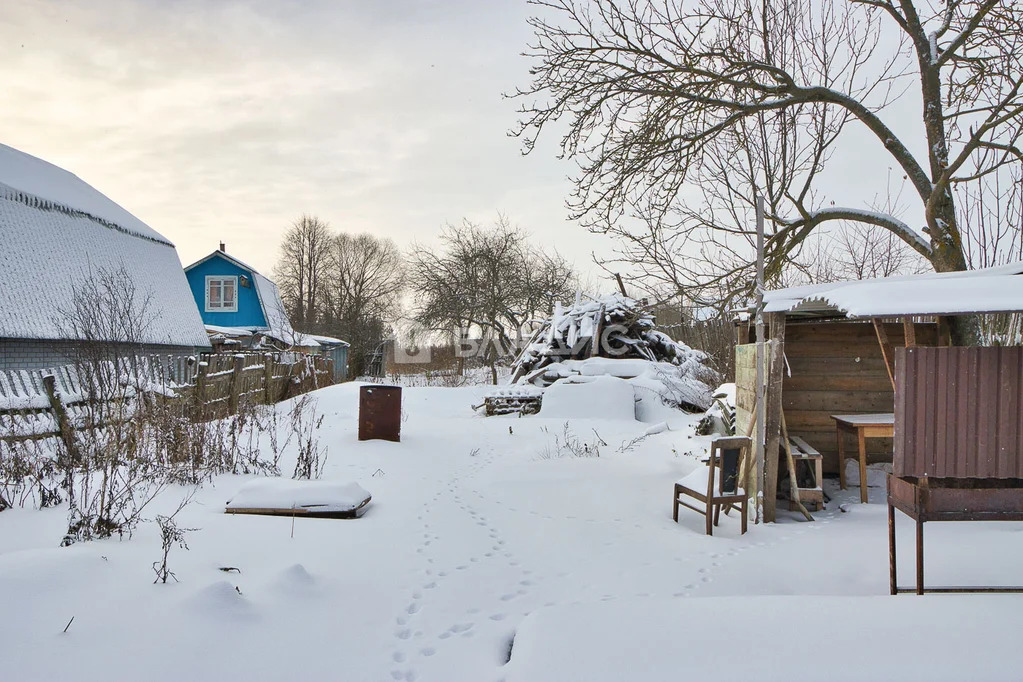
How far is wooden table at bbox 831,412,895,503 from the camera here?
6754 millimetres

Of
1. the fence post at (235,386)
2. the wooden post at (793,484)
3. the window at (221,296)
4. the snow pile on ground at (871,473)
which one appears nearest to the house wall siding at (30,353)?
the fence post at (235,386)

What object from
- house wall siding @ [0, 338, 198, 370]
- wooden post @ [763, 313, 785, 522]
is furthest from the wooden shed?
house wall siding @ [0, 338, 198, 370]

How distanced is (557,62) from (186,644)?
7.49 metres

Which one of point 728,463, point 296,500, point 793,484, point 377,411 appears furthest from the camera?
point 377,411

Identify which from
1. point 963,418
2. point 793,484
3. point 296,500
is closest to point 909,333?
point 963,418

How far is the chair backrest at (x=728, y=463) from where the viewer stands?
574 centimetres

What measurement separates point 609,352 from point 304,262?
33.1 m

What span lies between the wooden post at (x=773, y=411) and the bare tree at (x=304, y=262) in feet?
133

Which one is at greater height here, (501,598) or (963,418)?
(963,418)

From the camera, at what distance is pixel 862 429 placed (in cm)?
678

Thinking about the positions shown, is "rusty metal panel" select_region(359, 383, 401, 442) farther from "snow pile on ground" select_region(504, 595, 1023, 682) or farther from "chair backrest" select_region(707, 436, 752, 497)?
"snow pile on ground" select_region(504, 595, 1023, 682)

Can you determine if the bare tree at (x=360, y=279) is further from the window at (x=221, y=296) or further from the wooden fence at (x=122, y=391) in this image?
the wooden fence at (x=122, y=391)

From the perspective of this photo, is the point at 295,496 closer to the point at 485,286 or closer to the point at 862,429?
the point at 862,429

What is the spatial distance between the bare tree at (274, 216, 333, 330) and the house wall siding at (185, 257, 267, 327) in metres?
16.7
